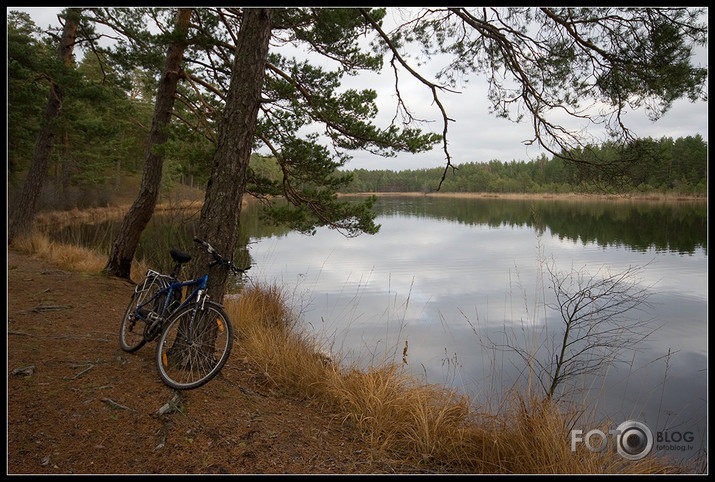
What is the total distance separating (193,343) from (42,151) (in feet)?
34.9

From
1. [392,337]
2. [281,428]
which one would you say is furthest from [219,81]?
[281,428]

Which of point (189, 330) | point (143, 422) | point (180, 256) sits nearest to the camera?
point (143, 422)

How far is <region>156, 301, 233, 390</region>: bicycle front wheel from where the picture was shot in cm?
328

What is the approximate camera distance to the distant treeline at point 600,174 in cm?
436

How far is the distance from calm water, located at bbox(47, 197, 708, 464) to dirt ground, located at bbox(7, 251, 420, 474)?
114cm

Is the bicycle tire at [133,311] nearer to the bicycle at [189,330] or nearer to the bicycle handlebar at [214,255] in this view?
the bicycle at [189,330]

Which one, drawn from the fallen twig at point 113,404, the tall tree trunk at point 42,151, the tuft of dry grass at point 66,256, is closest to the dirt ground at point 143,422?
the fallen twig at point 113,404

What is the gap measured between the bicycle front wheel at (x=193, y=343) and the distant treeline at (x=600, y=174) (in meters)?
3.22

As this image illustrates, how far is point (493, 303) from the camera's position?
9.31 m

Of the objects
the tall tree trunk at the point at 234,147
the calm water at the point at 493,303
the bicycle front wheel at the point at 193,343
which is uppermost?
the tall tree trunk at the point at 234,147

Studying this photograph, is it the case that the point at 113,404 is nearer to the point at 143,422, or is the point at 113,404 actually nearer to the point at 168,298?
the point at 143,422

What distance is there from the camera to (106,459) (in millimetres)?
2340

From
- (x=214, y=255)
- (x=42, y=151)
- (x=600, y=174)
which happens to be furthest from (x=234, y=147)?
(x=42, y=151)

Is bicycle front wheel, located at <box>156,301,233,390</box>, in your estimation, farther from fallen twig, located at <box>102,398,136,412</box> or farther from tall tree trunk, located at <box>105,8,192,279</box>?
tall tree trunk, located at <box>105,8,192,279</box>
